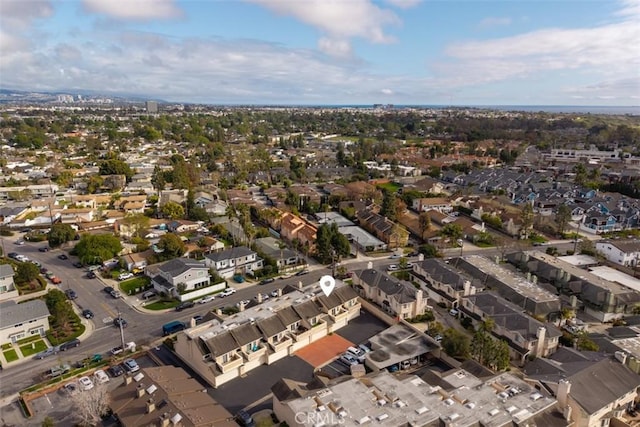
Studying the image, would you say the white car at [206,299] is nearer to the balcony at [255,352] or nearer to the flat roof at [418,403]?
the balcony at [255,352]

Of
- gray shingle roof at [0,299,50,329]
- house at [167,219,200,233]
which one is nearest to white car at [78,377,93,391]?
gray shingle roof at [0,299,50,329]

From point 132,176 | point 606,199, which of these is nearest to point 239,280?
point 132,176

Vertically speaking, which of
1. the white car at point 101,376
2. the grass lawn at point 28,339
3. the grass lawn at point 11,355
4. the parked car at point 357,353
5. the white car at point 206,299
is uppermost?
the parked car at point 357,353

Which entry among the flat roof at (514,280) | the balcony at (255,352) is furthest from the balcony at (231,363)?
the flat roof at (514,280)

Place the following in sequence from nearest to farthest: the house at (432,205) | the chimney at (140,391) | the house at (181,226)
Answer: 1. the chimney at (140,391)
2. the house at (181,226)
3. the house at (432,205)

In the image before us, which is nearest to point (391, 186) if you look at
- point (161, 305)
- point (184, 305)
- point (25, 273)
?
point (184, 305)
